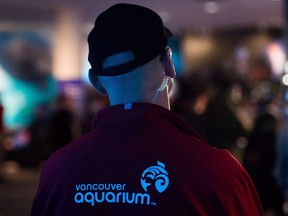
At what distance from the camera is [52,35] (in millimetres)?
14141

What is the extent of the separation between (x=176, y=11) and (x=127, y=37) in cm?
1283

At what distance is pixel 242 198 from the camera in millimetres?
1133

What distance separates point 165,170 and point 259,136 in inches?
162

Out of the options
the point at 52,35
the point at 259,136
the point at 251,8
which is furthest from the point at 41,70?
the point at 259,136

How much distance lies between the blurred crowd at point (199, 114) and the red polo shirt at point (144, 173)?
53.4 inches

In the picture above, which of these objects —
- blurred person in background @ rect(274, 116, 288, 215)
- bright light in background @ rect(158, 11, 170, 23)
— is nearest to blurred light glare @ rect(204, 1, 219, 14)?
bright light in background @ rect(158, 11, 170, 23)

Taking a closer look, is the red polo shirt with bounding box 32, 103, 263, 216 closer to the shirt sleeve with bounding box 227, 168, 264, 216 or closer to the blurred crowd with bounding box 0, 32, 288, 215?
the shirt sleeve with bounding box 227, 168, 264, 216

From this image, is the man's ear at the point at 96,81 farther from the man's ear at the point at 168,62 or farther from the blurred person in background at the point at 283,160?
the blurred person in background at the point at 283,160

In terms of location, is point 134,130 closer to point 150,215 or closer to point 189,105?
point 150,215

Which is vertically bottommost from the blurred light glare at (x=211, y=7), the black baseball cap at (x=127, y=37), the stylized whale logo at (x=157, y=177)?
the stylized whale logo at (x=157, y=177)

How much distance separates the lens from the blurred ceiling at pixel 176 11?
40.2 ft

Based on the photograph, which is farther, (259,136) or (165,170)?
(259,136)

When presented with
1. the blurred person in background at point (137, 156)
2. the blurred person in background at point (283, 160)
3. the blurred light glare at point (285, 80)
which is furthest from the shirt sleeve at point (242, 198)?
the blurred light glare at point (285, 80)

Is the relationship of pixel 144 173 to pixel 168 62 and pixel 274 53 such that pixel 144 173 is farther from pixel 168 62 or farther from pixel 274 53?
pixel 274 53
